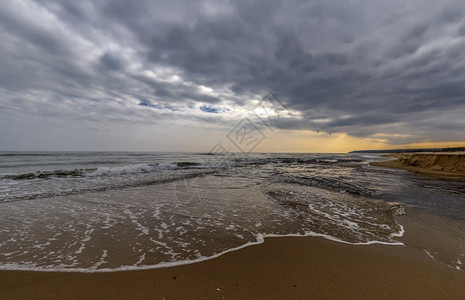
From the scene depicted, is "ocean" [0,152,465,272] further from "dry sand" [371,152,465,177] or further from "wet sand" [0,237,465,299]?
"dry sand" [371,152,465,177]

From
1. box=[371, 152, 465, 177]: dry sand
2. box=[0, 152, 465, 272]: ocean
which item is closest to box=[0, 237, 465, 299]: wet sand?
box=[0, 152, 465, 272]: ocean

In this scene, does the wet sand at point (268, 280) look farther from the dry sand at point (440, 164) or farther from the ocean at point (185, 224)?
the dry sand at point (440, 164)

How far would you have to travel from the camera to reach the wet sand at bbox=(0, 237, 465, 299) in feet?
7.48

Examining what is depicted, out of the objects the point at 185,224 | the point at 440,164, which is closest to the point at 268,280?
the point at 185,224

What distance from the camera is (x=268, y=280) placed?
100.0 inches

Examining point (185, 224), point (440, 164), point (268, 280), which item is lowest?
point (185, 224)

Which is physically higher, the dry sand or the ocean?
the dry sand

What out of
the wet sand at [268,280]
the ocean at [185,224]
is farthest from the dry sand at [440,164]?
the wet sand at [268,280]

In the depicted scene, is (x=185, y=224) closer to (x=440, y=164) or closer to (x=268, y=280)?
(x=268, y=280)

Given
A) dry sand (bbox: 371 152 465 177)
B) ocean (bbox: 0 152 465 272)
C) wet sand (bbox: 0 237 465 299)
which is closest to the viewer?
wet sand (bbox: 0 237 465 299)

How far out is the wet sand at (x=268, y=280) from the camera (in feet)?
7.48

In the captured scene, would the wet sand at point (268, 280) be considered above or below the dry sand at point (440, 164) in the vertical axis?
below

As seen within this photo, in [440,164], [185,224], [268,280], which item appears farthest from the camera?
[440,164]

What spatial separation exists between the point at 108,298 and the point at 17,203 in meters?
7.12
